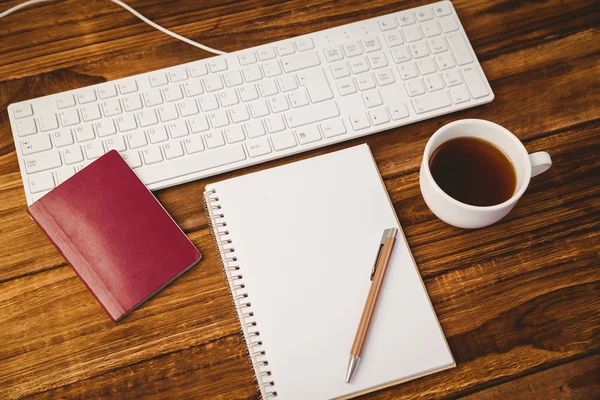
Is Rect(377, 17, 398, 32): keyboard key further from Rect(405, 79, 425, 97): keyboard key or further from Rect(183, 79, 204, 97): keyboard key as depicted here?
Rect(183, 79, 204, 97): keyboard key

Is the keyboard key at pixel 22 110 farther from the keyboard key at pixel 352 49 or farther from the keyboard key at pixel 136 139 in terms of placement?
the keyboard key at pixel 352 49

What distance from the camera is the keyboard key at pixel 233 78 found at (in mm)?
752

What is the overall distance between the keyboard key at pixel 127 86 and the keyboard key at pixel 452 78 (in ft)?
1.37

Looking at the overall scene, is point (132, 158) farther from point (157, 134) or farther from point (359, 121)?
point (359, 121)

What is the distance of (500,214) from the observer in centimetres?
63

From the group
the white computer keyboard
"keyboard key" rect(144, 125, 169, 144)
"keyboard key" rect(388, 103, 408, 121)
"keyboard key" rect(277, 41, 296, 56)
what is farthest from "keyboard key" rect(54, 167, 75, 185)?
"keyboard key" rect(388, 103, 408, 121)

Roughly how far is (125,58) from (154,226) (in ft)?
0.87

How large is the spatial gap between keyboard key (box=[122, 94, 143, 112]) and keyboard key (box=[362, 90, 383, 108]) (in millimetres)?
297

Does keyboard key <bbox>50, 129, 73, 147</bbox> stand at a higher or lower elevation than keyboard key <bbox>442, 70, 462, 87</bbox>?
higher

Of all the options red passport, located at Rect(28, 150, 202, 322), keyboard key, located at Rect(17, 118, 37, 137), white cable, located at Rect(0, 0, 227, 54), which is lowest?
red passport, located at Rect(28, 150, 202, 322)

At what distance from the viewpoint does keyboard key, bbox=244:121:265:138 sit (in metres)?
0.72

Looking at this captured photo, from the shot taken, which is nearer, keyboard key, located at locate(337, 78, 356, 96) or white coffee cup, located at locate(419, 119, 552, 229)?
white coffee cup, located at locate(419, 119, 552, 229)

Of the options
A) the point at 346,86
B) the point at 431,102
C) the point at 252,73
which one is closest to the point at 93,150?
the point at 252,73

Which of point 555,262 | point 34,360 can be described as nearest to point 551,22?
→ point 555,262
